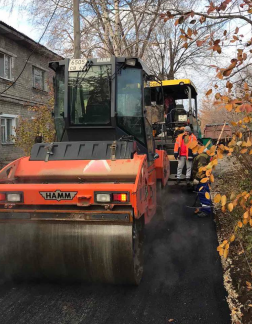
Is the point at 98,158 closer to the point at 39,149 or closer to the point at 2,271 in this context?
the point at 39,149

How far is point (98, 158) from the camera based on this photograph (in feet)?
14.0

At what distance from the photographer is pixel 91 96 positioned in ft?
16.4

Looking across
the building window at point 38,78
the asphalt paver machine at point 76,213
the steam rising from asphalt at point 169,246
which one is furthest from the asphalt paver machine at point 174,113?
the building window at point 38,78

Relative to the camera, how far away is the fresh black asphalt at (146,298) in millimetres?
→ 3234

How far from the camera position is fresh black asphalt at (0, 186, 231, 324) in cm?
323

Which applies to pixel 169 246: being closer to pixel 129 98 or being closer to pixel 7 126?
pixel 129 98

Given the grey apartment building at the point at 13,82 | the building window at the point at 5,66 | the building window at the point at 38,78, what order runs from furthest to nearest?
1. the building window at the point at 38,78
2. the building window at the point at 5,66
3. the grey apartment building at the point at 13,82

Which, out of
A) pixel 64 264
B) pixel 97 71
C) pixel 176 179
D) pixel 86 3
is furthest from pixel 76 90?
pixel 86 3

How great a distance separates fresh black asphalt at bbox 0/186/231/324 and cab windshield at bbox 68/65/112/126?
225 cm

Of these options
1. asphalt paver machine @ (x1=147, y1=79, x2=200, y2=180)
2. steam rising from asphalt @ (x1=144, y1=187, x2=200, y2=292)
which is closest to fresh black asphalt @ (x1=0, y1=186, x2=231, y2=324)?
steam rising from asphalt @ (x1=144, y1=187, x2=200, y2=292)

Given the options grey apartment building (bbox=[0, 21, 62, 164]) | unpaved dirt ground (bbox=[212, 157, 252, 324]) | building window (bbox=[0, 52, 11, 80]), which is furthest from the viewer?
building window (bbox=[0, 52, 11, 80])

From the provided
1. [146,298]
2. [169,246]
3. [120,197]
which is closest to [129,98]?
[120,197]

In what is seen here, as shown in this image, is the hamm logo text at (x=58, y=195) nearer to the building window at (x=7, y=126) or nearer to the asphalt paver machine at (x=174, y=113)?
the asphalt paver machine at (x=174, y=113)

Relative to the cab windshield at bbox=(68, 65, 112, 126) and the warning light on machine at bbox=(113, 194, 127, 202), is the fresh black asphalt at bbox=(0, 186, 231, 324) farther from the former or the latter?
the cab windshield at bbox=(68, 65, 112, 126)
